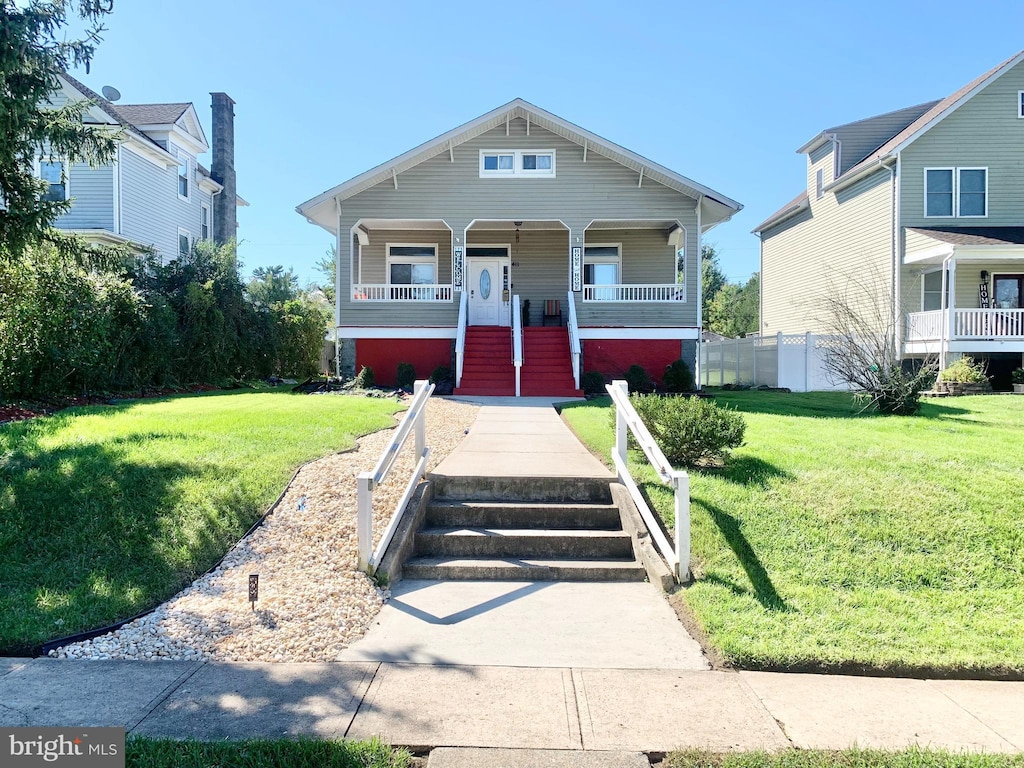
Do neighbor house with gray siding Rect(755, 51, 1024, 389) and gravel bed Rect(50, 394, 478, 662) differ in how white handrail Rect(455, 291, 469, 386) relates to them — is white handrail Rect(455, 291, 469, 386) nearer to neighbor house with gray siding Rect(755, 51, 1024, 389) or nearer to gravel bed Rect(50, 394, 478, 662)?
gravel bed Rect(50, 394, 478, 662)

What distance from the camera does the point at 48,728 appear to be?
10.5 ft

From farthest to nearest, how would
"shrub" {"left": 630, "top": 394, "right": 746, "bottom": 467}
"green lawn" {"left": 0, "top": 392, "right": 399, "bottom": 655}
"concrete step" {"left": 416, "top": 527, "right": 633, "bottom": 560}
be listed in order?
"shrub" {"left": 630, "top": 394, "right": 746, "bottom": 467}, "concrete step" {"left": 416, "top": 527, "right": 633, "bottom": 560}, "green lawn" {"left": 0, "top": 392, "right": 399, "bottom": 655}

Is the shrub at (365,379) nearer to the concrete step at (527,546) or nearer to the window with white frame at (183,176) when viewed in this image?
the concrete step at (527,546)

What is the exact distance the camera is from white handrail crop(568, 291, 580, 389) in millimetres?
16219

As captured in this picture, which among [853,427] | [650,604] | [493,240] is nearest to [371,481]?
[650,604]

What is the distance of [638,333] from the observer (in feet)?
58.7

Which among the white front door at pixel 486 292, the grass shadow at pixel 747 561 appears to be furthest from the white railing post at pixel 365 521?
the white front door at pixel 486 292

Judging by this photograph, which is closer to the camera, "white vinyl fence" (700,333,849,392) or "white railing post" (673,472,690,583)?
"white railing post" (673,472,690,583)

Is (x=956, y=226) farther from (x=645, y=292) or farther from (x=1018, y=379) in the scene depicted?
(x=645, y=292)

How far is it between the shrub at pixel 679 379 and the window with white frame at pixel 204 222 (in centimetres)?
2179

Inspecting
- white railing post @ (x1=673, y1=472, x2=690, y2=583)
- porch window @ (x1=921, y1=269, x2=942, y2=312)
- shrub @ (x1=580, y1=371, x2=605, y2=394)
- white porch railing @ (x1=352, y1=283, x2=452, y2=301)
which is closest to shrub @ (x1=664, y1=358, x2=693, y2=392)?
shrub @ (x1=580, y1=371, x2=605, y2=394)

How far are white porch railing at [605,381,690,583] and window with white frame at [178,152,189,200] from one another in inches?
998

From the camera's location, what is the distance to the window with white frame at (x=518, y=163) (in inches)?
715

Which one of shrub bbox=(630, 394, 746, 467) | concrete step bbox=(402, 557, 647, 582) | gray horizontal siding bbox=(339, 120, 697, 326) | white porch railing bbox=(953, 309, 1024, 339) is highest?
gray horizontal siding bbox=(339, 120, 697, 326)
